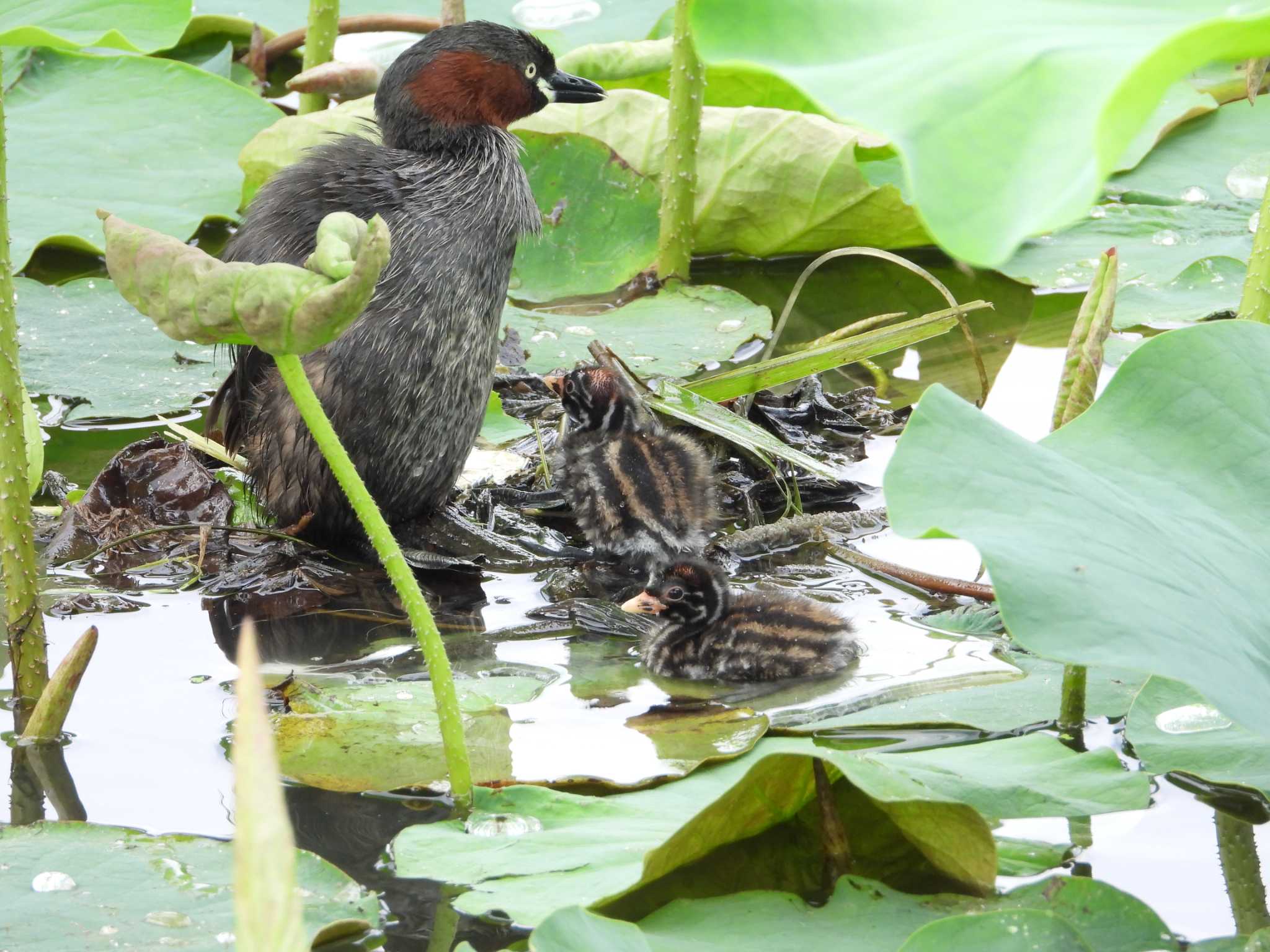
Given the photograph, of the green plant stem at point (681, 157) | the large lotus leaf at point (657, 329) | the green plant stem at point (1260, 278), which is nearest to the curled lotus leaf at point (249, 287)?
the green plant stem at point (1260, 278)

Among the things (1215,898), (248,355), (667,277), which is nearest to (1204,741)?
(1215,898)

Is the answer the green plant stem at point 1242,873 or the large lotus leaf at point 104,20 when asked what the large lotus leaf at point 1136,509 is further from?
the large lotus leaf at point 104,20

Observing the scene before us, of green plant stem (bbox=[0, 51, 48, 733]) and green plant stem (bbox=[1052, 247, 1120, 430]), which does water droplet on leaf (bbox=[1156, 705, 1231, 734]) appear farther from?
green plant stem (bbox=[0, 51, 48, 733])

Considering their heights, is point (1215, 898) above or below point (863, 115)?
below

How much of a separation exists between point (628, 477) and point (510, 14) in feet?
11.3

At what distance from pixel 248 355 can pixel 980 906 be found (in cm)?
207

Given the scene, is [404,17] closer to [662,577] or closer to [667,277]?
[667,277]

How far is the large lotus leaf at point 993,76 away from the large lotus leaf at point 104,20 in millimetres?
1550

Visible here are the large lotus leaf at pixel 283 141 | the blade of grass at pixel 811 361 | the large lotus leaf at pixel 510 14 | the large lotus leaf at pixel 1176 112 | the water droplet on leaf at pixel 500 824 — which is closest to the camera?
the water droplet on leaf at pixel 500 824

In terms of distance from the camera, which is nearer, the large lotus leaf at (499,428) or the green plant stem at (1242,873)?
the green plant stem at (1242,873)

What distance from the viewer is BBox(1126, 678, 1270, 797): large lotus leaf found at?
1.92 metres

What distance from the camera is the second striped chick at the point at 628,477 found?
3.10 metres

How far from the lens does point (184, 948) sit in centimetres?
165

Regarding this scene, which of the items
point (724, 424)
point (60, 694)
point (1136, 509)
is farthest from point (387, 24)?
point (1136, 509)
